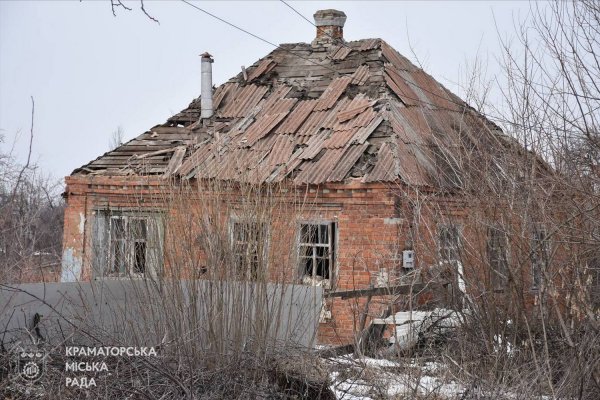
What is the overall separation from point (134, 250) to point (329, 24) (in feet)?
35.5

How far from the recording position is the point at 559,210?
8.49 meters

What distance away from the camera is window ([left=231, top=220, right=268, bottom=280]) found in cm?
718

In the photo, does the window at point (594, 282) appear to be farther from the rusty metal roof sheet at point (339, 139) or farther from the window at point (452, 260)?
the rusty metal roof sheet at point (339, 139)

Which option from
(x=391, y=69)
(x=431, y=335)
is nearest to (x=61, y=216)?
(x=391, y=69)

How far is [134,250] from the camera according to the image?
7383mm

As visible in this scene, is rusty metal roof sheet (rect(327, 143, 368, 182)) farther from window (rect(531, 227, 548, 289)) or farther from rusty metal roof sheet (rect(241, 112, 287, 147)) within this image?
window (rect(531, 227, 548, 289))

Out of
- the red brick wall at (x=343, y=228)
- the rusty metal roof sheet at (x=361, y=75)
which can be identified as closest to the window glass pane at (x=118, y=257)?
the red brick wall at (x=343, y=228)

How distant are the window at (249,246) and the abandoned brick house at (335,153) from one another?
2847 mm

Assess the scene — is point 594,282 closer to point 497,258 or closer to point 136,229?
point 497,258

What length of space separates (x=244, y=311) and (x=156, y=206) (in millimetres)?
1196

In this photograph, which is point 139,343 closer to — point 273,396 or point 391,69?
point 273,396

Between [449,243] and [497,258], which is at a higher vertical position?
[449,243]

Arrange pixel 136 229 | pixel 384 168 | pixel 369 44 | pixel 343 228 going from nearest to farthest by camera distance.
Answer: pixel 136 229
pixel 384 168
pixel 343 228
pixel 369 44

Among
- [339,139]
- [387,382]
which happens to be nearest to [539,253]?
[387,382]
